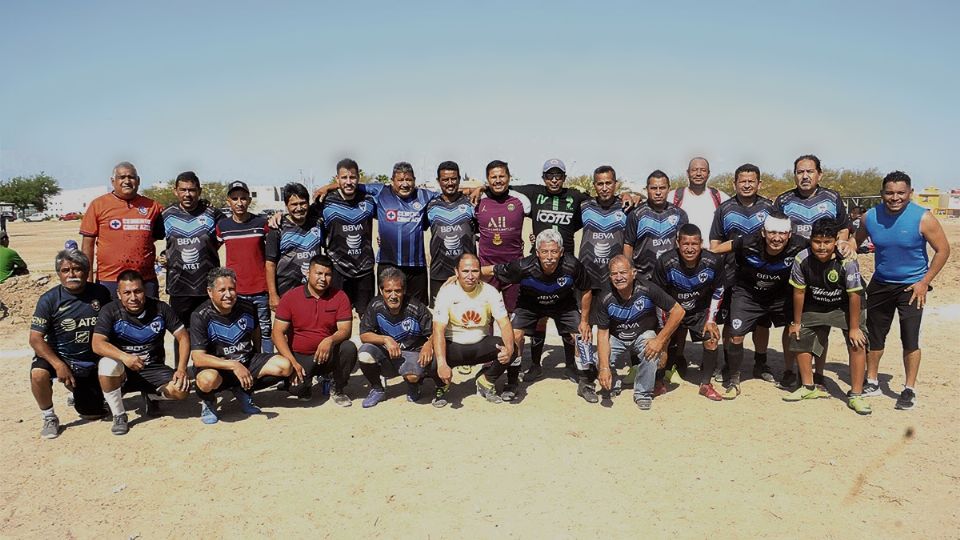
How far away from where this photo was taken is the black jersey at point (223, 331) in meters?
5.76

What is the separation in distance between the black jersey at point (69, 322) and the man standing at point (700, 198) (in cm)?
623

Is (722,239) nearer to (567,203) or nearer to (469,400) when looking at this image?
(567,203)

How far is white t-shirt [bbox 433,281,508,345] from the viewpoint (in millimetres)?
6098

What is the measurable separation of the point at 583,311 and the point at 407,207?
7.66ft

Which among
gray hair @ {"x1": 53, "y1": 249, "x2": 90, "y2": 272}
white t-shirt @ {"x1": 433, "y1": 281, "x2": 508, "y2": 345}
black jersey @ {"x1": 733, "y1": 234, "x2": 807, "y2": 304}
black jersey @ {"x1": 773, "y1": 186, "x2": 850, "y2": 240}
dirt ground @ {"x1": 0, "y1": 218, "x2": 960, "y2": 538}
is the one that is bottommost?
dirt ground @ {"x1": 0, "y1": 218, "x2": 960, "y2": 538}

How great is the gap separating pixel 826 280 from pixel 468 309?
3585 mm

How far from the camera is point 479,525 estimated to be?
3.90 m

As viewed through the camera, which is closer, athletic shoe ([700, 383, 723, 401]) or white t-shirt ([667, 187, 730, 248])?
athletic shoe ([700, 383, 723, 401])

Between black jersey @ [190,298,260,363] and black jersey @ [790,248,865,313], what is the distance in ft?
18.2

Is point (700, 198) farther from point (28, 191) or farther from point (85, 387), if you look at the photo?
point (28, 191)

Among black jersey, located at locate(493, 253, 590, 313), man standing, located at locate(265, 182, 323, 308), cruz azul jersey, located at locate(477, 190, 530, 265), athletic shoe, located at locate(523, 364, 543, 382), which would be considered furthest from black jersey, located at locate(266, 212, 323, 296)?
athletic shoe, located at locate(523, 364, 543, 382)

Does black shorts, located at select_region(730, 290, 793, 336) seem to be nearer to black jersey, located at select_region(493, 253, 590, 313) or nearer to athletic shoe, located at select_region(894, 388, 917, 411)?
athletic shoe, located at select_region(894, 388, 917, 411)

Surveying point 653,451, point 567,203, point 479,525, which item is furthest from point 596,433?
point 567,203

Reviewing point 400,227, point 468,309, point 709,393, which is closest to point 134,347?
point 400,227
